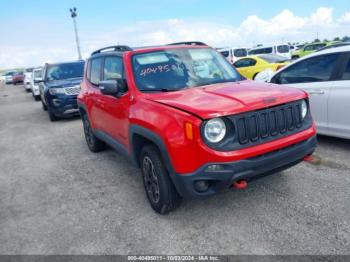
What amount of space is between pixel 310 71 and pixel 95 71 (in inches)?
144

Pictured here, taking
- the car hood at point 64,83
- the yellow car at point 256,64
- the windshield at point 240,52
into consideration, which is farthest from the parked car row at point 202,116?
the windshield at point 240,52

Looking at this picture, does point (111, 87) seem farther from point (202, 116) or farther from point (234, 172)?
point (234, 172)

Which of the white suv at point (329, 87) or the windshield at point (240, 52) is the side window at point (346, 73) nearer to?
the white suv at point (329, 87)

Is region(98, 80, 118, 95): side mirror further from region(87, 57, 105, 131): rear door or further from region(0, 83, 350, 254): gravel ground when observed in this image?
region(0, 83, 350, 254): gravel ground

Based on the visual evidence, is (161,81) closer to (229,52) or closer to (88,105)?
(88,105)

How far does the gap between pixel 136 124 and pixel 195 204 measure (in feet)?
3.80

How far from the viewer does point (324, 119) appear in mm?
5145

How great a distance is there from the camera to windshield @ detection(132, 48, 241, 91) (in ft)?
12.5

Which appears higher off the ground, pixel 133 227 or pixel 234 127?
pixel 234 127

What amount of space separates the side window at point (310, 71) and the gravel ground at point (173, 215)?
117 cm

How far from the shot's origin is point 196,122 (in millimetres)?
2818

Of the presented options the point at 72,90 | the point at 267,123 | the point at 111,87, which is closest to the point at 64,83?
the point at 72,90

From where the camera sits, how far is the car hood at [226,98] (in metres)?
2.90

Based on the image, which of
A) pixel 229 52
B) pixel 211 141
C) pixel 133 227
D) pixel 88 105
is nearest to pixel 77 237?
pixel 133 227
